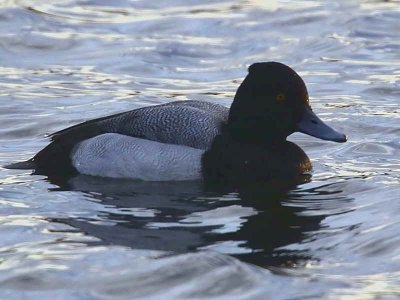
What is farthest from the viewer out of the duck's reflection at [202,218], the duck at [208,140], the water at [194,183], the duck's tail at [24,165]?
the duck's tail at [24,165]

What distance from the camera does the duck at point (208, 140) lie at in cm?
922

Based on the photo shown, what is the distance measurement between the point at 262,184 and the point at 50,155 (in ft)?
5.33

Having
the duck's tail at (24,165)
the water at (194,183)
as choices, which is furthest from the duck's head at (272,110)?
the duck's tail at (24,165)

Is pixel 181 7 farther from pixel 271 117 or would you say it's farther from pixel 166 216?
pixel 166 216

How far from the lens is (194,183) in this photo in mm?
9211

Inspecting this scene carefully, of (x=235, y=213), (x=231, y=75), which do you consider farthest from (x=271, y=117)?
(x=231, y=75)

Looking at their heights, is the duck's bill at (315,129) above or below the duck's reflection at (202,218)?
above

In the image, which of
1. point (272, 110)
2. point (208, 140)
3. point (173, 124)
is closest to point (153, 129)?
point (173, 124)

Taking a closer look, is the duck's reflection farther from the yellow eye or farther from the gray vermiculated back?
the yellow eye

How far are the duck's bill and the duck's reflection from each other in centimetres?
45

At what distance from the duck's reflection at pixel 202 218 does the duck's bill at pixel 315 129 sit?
450 mm

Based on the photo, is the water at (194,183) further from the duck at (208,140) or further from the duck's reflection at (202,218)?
the duck at (208,140)

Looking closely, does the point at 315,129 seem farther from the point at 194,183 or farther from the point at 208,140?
the point at 194,183

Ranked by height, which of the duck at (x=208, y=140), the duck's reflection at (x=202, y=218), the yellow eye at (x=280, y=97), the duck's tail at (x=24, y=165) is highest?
the yellow eye at (x=280, y=97)
